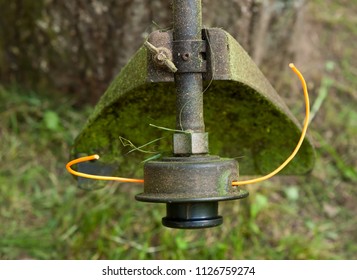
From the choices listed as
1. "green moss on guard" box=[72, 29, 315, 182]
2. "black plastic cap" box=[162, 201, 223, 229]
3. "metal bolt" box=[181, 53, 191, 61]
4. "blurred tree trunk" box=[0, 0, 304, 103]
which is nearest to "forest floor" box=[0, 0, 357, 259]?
"blurred tree trunk" box=[0, 0, 304, 103]

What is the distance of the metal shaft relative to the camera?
1341mm

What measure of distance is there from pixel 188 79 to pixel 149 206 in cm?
104

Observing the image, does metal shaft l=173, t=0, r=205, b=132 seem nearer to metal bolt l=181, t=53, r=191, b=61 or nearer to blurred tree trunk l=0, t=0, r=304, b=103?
metal bolt l=181, t=53, r=191, b=61

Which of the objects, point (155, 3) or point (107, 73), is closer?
point (155, 3)

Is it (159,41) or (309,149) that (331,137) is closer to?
(309,149)

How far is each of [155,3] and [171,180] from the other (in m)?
1.10

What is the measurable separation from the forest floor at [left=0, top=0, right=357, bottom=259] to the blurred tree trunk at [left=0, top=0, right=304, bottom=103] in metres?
0.09

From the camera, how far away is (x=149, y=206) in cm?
232

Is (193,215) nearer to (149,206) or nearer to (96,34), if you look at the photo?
(149,206)

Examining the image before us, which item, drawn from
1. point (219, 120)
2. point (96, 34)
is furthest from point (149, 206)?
point (219, 120)

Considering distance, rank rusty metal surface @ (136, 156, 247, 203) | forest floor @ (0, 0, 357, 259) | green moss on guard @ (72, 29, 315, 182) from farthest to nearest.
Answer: forest floor @ (0, 0, 357, 259), green moss on guard @ (72, 29, 315, 182), rusty metal surface @ (136, 156, 247, 203)

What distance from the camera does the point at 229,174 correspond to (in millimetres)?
1341

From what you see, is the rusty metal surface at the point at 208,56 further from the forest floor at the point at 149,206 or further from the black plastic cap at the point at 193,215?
the forest floor at the point at 149,206

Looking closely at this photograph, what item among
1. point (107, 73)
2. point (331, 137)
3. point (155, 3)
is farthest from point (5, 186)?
point (331, 137)
